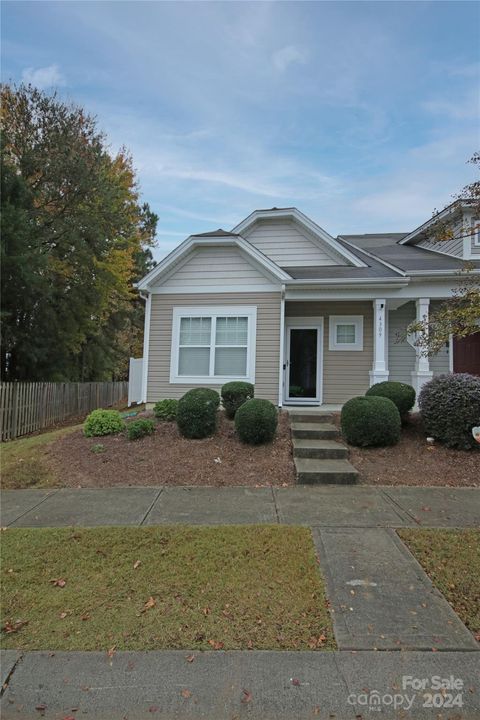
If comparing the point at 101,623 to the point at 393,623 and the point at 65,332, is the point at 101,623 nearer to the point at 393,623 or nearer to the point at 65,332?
the point at 393,623

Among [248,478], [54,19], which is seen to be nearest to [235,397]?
[248,478]

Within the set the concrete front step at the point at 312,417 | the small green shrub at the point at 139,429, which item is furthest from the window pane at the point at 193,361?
the concrete front step at the point at 312,417

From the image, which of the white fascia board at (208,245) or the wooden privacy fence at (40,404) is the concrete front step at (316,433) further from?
the wooden privacy fence at (40,404)

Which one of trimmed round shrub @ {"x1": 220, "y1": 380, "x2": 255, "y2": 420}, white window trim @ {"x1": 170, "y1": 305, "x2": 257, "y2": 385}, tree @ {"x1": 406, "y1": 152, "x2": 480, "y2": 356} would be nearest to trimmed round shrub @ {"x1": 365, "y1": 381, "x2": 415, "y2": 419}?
tree @ {"x1": 406, "y1": 152, "x2": 480, "y2": 356}

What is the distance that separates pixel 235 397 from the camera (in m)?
8.09

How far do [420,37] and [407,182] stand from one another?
4.76m

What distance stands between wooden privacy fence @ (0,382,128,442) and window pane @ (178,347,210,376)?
433 centimetres

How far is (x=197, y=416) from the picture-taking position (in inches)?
287

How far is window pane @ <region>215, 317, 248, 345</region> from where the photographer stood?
9.54 meters

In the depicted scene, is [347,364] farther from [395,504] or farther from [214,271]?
[395,504]

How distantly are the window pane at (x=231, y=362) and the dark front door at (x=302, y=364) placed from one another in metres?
1.69

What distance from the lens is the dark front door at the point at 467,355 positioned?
10.4m

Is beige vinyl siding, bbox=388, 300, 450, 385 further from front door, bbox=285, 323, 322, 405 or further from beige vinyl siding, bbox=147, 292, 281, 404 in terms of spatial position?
beige vinyl siding, bbox=147, 292, 281, 404

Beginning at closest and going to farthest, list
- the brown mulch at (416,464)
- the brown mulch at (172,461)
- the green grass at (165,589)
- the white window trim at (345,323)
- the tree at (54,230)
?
the green grass at (165,589)
the brown mulch at (416,464)
the brown mulch at (172,461)
the white window trim at (345,323)
the tree at (54,230)
